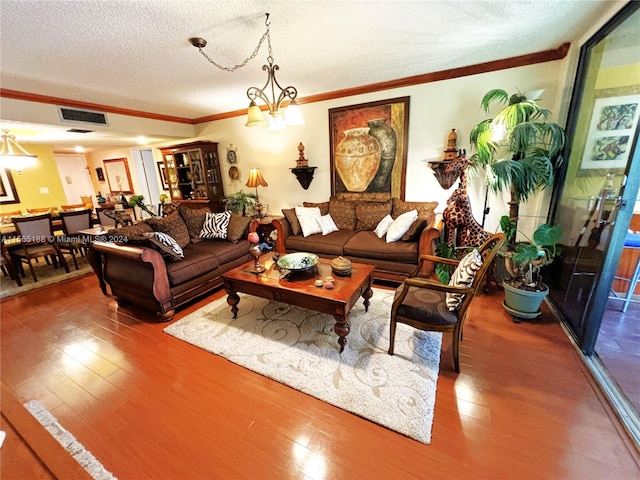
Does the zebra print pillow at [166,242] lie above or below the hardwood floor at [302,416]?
above

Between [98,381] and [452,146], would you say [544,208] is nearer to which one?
[452,146]

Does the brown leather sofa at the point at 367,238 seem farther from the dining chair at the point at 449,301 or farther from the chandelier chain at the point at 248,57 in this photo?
the chandelier chain at the point at 248,57

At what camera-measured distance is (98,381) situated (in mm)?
1900

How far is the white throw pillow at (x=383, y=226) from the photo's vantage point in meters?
3.30

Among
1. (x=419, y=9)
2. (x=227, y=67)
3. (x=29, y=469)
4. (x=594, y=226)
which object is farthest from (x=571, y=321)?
(x=227, y=67)

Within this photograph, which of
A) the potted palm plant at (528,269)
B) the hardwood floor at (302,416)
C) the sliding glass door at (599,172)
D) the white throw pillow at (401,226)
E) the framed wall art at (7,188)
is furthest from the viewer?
the framed wall art at (7,188)

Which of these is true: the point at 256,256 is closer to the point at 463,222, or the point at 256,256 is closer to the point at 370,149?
the point at 463,222

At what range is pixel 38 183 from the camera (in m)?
6.05

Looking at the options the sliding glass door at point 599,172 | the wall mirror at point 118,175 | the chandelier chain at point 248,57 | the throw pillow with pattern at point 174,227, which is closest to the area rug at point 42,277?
the throw pillow with pattern at point 174,227

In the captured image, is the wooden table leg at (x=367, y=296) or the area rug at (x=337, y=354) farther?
the wooden table leg at (x=367, y=296)

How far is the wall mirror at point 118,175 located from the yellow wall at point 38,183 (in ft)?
4.46

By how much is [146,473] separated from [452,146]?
12.9 feet

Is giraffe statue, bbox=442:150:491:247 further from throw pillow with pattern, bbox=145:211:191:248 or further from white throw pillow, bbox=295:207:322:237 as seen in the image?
throw pillow with pattern, bbox=145:211:191:248

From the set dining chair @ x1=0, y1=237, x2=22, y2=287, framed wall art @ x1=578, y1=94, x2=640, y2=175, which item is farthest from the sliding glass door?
dining chair @ x1=0, y1=237, x2=22, y2=287
